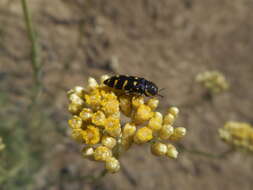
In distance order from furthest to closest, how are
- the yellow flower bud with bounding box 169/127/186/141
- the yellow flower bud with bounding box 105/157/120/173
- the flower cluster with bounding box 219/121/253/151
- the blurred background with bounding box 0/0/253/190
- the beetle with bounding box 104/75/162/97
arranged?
the blurred background with bounding box 0/0/253/190 → the flower cluster with bounding box 219/121/253/151 → the yellow flower bud with bounding box 169/127/186/141 → the beetle with bounding box 104/75/162/97 → the yellow flower bud with bounding box 105/157/120/173

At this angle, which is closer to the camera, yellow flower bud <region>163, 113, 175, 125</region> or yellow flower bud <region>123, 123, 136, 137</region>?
yellow flower bud <region>123, 123, 136, 137</region>

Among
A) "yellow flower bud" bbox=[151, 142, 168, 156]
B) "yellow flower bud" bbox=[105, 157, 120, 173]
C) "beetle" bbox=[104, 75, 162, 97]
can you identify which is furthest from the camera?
"yellow flower bud" bbox=[151, 142, 168, 156]

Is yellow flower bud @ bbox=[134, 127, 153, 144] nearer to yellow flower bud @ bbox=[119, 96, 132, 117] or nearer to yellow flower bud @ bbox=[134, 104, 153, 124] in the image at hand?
yellow flower bud @ bbox=[134, 104, 153, 124]

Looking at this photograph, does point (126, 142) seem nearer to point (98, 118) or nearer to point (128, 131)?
point (128, 131)

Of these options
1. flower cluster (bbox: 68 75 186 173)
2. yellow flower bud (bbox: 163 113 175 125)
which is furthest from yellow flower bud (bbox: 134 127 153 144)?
yellow flower bud (bbox: 163 113 175 125)

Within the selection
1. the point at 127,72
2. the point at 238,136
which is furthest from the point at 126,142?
the point at 127,72

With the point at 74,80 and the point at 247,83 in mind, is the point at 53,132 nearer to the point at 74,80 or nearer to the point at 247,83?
the point at 74,80

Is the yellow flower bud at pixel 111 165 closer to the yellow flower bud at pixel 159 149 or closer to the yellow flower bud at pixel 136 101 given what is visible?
the yellow flower bud at pixel 159 149

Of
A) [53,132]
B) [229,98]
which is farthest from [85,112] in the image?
[229,98]
